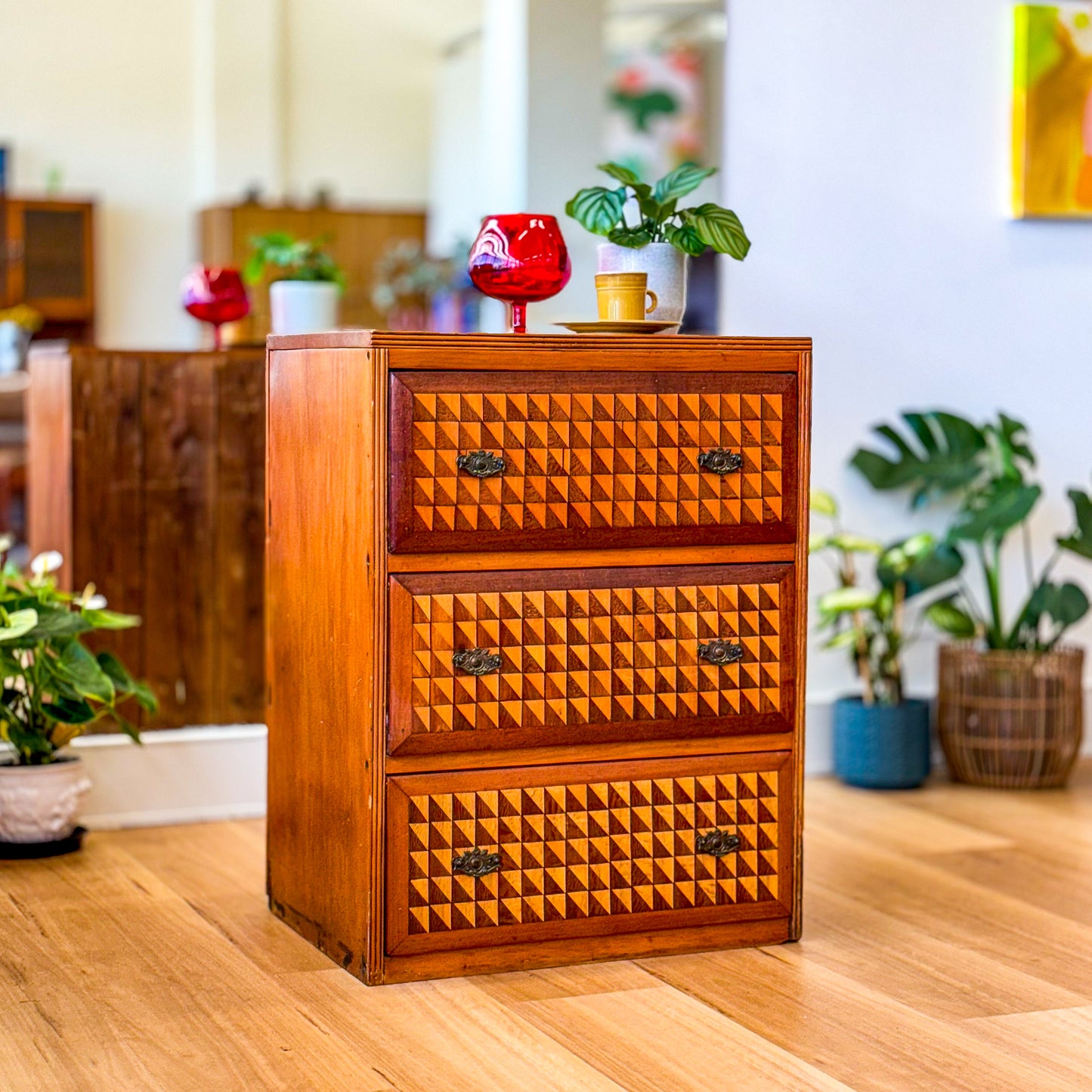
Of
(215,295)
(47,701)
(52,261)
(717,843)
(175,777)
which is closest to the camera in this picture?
(717,843)

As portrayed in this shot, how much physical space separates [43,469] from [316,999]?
61.5 inches

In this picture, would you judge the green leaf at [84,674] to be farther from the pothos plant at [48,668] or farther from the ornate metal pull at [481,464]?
the ornate metal pull at [481,464]

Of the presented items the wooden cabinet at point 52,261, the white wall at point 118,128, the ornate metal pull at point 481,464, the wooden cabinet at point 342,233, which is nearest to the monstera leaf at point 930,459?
the ornate metal pull at point 481,464

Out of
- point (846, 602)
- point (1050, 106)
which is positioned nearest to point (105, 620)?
point (846, 602)

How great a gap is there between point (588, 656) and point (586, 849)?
0.27m

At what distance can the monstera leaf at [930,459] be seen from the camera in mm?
3549

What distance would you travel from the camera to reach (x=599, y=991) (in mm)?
2230

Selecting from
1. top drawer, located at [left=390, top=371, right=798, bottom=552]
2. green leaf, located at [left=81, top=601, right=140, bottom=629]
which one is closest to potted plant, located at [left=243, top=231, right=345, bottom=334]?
green leaf, located at [left=81, top=601, right=140, bottom=629]

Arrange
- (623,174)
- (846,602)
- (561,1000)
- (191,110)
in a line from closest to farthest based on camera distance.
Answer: (561,1000), (623,174), (846,602), (191,110)

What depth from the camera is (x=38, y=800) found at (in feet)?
9.36

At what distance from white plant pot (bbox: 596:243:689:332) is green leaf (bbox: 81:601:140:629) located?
41.4 inches

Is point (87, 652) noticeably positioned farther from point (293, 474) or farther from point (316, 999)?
point (316, 999)

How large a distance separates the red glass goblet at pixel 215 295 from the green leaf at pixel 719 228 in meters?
1.16

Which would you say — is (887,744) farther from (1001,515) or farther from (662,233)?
(662,233)
